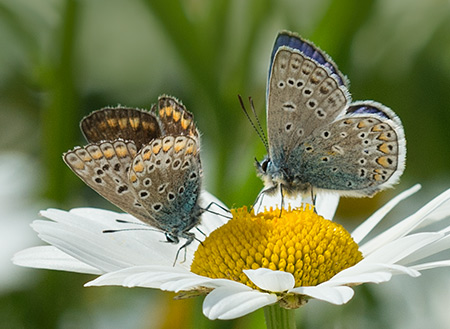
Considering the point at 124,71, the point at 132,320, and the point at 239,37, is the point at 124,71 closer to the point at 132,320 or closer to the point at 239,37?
the point at 239,37

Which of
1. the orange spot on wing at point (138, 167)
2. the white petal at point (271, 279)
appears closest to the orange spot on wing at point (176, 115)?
the orange spot on wing at point (138, 167)

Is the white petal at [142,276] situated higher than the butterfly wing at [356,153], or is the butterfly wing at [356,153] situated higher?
the butterfly wing at [356,153]

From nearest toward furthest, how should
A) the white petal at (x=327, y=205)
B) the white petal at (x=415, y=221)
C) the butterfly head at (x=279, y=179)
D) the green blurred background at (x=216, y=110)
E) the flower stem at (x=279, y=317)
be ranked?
the flower stem at (x=279, y=317) → the white petal at (x=415, y=221) → the butterfly head at (x=279, y=179) → the white petal at (x=327, y=205) → the green blurred background at (x=216, y=110)

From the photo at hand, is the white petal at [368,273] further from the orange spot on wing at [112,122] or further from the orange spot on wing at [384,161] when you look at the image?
the orange spot on wing at [112,122]

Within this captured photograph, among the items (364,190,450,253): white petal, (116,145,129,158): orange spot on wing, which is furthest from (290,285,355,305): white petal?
(116,145,129,158): orange spot on wing

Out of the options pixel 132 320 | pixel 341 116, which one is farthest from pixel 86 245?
pixel 132 320

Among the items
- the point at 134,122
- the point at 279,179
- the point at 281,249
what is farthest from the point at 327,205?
the point at 134,122

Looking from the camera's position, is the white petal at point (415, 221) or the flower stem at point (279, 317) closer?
the flower stem at point (279, 317)
